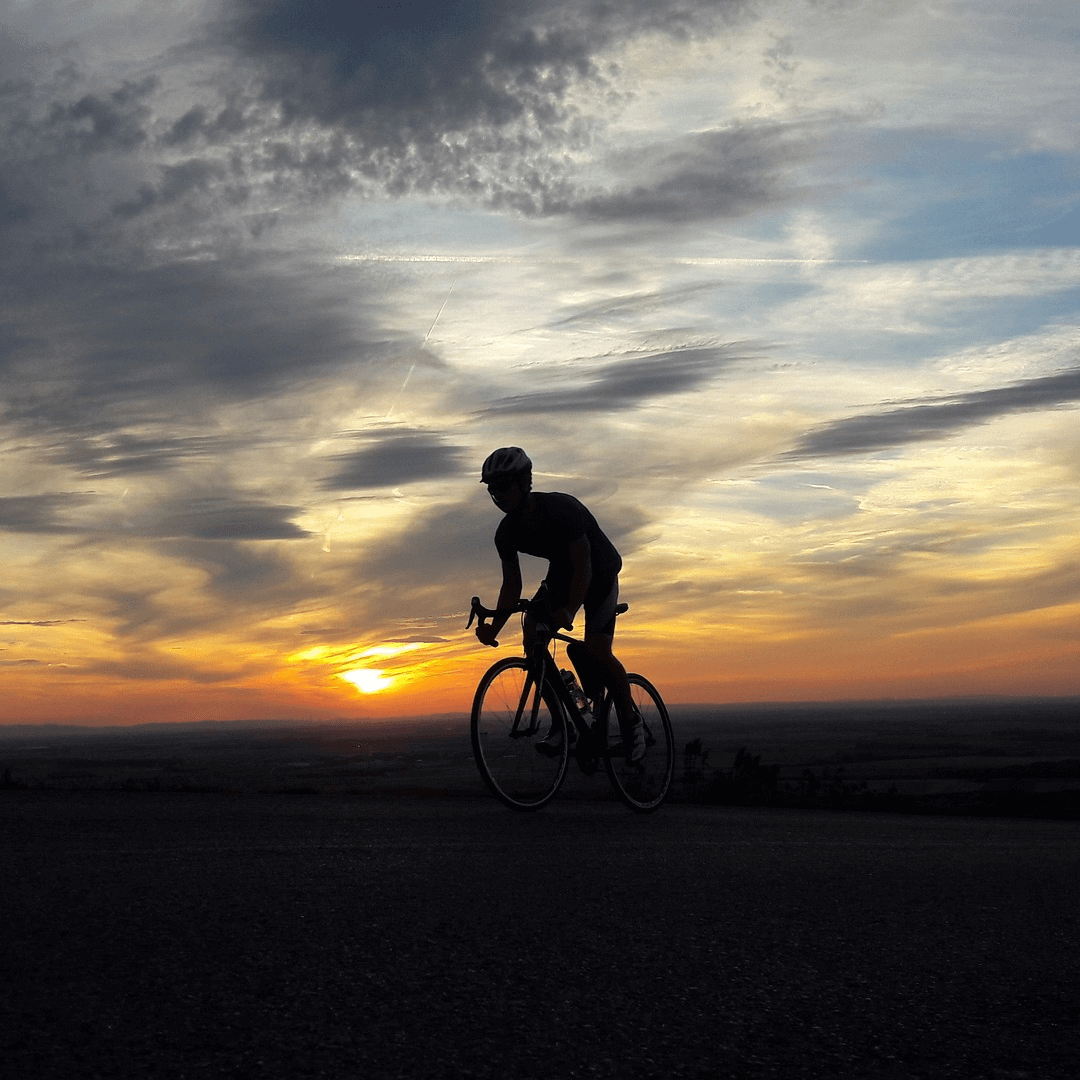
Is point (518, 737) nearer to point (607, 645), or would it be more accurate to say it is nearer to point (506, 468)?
point (607, 645)

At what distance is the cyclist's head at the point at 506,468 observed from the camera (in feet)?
25.0

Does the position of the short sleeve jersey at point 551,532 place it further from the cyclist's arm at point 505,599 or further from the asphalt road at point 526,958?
the asphalt road at point 526,958

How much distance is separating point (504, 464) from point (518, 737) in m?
1.84

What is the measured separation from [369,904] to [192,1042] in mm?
1596

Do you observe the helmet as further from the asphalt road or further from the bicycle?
the asphalt road

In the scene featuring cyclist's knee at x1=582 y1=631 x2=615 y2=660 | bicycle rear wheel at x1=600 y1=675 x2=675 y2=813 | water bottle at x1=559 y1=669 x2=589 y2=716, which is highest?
cyclist's knee at x1=582 y1=631 x2=615 y2=660

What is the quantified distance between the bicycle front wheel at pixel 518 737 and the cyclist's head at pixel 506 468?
48.0 inches

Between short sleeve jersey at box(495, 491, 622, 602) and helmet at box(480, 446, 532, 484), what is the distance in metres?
0.31

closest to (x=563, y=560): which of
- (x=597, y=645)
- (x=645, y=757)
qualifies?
(x=597, y=645)

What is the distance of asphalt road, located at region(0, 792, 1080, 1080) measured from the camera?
2564 millimetres

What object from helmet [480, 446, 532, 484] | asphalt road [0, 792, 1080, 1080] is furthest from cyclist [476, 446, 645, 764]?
asphalt road [0, 792, 1080, 1080]

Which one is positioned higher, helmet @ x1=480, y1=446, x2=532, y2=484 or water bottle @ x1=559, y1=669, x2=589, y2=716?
helmet @ x1=480, y1=446, x2=532, y2=484

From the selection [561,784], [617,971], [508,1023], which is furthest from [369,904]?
[561,784]

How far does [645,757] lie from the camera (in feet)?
27.5
